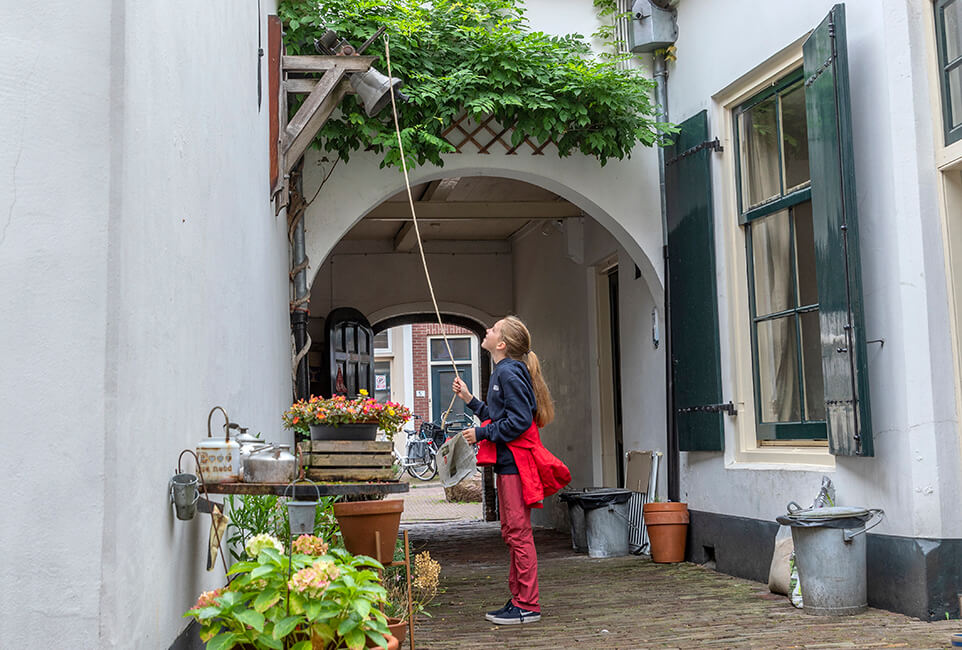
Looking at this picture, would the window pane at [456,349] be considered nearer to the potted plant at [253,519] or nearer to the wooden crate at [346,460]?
the potted plant at [253,519]

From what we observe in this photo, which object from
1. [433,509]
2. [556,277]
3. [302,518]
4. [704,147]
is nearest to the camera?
[302,518]

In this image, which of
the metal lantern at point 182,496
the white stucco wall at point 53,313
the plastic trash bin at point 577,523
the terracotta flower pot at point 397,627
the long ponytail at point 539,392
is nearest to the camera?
the white stucco wall at point 53,313

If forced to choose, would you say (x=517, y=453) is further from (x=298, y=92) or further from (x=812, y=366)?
(x=298, y=92)

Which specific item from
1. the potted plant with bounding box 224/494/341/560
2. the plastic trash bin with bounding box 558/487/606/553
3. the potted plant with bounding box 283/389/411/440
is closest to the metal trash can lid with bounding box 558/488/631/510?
the plastic trash bin with bounding box 558/487/606/553

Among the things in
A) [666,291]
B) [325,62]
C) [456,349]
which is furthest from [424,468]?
[325,62]

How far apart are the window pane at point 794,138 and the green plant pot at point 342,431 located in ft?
11.0

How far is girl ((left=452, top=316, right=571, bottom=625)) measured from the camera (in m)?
4.68

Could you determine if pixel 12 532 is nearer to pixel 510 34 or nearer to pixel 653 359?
pixel 510 34

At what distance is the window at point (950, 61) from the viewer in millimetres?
4500

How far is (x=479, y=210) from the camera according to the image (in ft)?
32.7

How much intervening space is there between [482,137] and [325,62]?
1.56 metres

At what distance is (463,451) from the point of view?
4348 mm

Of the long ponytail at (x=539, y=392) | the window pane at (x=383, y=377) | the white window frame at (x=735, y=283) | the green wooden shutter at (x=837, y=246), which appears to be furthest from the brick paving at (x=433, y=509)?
the green wooden shutter at (x=837, y=246)

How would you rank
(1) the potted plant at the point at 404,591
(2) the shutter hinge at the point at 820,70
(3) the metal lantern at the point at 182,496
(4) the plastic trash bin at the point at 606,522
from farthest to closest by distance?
1. (4) the plastic trash bin at the point at 606,522
2. (2) the shutter hinge at the point at 820,70
3. (1) the potted plant at the point at 404,591
4. (3) the metal lantern at the point at 182,496
